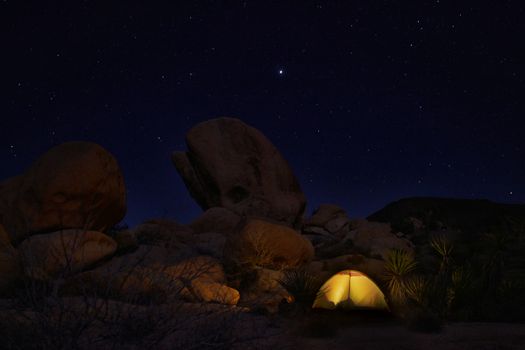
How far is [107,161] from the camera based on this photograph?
1509cm

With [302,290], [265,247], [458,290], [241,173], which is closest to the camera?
[458,290]

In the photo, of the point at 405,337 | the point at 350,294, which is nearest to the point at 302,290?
the point at 350,294

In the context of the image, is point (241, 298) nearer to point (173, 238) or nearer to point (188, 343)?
point (173, 238)

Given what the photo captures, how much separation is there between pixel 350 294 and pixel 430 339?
2.99 meters

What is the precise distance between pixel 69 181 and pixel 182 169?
13028mm

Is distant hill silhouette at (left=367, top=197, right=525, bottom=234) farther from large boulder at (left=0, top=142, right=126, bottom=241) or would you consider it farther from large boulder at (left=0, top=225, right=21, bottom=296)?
large boulder at (left=0, top=225, right=21, bottom=296)

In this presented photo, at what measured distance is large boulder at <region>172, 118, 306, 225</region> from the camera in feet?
80.4

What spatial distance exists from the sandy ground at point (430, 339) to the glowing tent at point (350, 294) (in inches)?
59.4

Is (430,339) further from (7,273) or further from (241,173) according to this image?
(241,173)

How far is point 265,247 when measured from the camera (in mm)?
15555

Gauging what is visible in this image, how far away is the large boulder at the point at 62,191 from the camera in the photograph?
14125 mm

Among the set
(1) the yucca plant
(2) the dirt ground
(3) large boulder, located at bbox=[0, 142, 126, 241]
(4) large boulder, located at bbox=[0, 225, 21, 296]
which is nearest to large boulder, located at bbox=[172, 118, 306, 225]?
(3) large boulder, located at bbox=[0, 142, 126, 241]

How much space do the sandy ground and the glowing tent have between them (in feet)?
4.95

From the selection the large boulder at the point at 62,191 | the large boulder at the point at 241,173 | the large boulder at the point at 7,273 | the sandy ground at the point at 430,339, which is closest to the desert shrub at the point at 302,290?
the sandy ground at the point at 430,339
